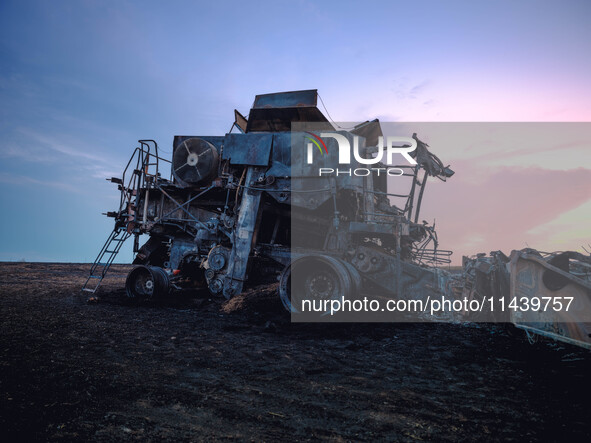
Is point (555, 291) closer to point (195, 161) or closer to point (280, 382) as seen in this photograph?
point (280, 382)

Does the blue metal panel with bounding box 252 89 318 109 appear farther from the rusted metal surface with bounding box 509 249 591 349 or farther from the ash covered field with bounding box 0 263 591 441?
the rusted metal surface with bounding box 509 249 591 349

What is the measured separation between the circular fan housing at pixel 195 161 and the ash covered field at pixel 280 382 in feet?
16.3

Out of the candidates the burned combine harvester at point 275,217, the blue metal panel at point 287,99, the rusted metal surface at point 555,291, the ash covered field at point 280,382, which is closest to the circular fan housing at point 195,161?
the burned combine harvester at point 275,217

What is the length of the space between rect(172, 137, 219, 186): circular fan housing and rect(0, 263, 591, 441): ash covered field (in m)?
4.97

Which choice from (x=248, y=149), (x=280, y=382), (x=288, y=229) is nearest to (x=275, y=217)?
(x=288, y=229)

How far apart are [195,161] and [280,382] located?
26.5 ft

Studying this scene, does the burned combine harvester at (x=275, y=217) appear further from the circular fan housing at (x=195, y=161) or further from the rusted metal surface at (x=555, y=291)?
the rusted metal surface at (x=555, y=291)

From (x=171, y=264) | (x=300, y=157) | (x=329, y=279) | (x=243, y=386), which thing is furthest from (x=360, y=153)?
(x=171, y=264)

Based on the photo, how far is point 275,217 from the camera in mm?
10086

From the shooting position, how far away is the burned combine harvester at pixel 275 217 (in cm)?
737

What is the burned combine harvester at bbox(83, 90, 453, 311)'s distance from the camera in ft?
24.2

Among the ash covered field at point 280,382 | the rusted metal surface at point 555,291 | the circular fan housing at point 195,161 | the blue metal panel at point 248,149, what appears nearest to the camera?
the ash covered field at point 280,382

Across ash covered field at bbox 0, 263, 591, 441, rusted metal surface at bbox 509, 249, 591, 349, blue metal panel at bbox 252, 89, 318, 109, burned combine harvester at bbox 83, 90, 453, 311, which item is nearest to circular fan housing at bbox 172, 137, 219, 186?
burned combine harvester at bbox 83, 90, 453, 311

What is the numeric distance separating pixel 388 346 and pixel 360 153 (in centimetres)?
489
